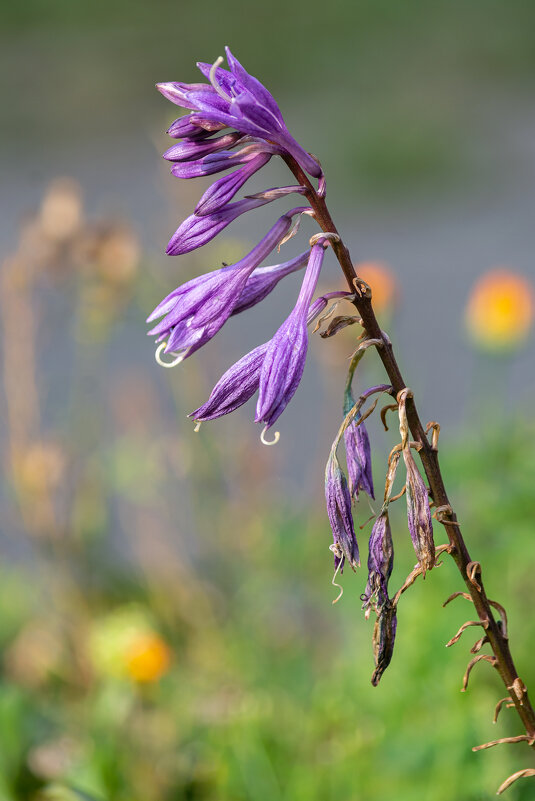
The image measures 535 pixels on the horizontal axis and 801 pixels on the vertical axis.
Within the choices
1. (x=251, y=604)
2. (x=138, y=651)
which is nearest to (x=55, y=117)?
(x=251, y=604)

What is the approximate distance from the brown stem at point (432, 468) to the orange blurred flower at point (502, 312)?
1.89 m

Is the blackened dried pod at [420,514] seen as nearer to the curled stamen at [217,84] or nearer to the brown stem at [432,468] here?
the brown stem at [432,468]

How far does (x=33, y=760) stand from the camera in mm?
2395

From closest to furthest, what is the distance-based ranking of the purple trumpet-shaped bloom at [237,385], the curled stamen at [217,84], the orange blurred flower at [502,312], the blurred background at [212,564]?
the curled stamen at [217,84], the purple trumpet-shaped bloom at [237,385], the blurred background at [212,564], the orange blurred flower at [502,312]

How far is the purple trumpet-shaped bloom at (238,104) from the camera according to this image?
1128 millimetres

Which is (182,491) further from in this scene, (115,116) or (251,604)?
(115,116)

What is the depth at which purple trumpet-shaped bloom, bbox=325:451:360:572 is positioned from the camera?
122 cm

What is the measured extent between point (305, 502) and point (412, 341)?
90.6 inches


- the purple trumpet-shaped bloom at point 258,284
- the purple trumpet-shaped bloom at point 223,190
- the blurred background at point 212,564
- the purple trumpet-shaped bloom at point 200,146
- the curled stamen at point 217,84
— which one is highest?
the curled stamen at point 217,84

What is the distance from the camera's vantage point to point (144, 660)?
2.37 m

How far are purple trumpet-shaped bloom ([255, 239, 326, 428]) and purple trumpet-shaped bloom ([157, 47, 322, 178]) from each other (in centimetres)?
12

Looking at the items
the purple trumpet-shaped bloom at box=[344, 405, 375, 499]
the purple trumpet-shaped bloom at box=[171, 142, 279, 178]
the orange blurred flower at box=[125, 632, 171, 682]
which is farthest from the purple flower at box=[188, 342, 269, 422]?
the orange blurred flower at box=[125, 632, 171, 682]

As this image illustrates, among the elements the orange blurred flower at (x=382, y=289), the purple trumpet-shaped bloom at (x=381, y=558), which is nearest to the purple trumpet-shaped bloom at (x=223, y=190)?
the purple trumpet-shaped bloom at (x=381, y=558)

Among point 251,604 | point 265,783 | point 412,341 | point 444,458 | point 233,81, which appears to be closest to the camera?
point 233,81
